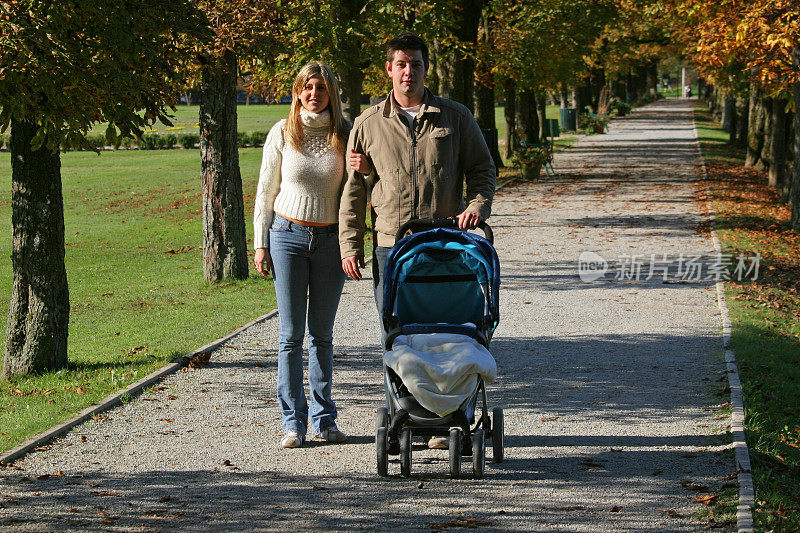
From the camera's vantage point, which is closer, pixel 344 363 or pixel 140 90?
pixel 140 90

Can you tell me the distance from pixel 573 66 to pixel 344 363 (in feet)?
93.6

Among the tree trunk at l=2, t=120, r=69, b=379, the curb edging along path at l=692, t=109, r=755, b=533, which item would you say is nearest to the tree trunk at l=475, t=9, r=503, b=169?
the curb edging along path at l=692, t=109, r=755, b=533

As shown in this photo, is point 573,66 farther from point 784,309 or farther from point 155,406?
point 155,406

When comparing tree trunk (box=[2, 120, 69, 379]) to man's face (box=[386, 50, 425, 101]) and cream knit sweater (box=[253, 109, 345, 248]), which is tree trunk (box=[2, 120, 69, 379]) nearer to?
cream knit sweater (box=[253, 109, 345, 248])

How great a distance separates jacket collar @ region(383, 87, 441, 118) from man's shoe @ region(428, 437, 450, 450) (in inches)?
77.2

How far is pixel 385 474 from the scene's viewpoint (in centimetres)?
559

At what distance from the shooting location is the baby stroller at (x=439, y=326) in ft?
17.4

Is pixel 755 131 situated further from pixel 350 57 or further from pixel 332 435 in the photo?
pixel 332 435

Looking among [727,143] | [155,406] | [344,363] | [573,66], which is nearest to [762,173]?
[573,66]

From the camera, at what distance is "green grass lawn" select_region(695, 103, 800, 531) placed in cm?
561

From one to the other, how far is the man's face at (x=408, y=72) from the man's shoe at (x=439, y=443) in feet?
6.73

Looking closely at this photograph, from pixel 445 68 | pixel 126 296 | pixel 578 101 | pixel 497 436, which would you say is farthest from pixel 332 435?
pixel 578 101

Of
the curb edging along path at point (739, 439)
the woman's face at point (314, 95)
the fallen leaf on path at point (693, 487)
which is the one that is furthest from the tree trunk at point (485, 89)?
the fallen leaf on path at point (693, 487)

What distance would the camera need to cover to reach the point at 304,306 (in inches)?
245
